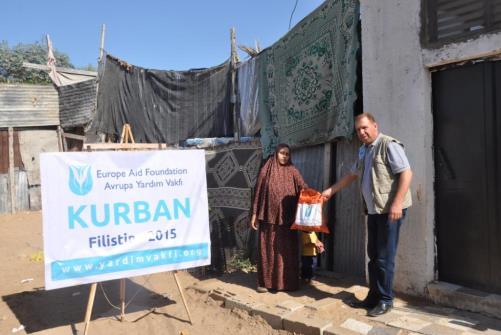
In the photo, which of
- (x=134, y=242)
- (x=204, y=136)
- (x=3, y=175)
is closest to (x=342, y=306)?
(x=134, y=242)

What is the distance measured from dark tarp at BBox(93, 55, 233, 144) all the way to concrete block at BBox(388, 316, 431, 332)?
4.97 m

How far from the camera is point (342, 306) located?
161 inches

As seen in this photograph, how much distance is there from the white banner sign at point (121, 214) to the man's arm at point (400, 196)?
1.80 meters

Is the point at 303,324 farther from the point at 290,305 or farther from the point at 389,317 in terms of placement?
the point at 389,317

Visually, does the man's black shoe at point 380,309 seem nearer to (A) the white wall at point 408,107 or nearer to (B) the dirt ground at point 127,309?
(A) the white wall at point 408,107

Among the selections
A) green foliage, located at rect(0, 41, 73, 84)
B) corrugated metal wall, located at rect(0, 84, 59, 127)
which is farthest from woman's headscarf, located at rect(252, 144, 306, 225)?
green foliage, located at rect(0, 41, 73, 84)

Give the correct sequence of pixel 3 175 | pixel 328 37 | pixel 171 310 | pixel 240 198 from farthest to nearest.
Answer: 1. pixel 3 175
2. pixel 240 198
3. pixel 328 37
4. pixel 171 310

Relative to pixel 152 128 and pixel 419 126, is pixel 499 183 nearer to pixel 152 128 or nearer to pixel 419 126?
pixel 419 126

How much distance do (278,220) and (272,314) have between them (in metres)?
1.11

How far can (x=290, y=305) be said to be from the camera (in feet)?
14.1

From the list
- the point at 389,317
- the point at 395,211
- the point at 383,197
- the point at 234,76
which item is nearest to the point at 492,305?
the point at 389,317

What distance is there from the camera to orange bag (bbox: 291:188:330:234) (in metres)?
4.52

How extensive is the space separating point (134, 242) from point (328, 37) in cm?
311

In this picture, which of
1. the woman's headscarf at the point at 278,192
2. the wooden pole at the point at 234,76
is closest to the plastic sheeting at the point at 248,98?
the wooden pole at the point at 234,76
